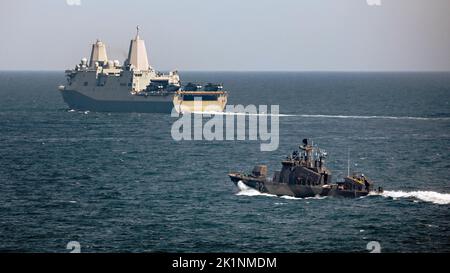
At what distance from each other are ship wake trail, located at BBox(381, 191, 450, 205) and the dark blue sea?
11 cm

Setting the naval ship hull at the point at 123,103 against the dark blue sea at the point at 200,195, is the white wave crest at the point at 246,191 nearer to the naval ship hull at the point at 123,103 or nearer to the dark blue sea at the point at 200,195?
the dark blue sea at the point at 200,195

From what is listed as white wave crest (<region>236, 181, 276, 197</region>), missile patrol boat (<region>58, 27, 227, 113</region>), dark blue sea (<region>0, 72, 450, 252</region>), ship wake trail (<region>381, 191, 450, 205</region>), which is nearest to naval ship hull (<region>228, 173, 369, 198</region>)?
white wave crest (<region>236, 181, 276, 197</region>)

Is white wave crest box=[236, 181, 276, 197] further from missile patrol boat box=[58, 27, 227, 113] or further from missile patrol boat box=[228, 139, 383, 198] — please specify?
missile patrol boat box=[58, 27, 227, 113]

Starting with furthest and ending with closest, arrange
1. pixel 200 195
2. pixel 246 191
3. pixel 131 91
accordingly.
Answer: pixel 131 91 < pixel 246 191 < pixel 200 195

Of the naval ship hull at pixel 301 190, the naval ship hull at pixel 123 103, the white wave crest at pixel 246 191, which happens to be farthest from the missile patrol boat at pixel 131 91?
the naval ship hull at pixel 301 190

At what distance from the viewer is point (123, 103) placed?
16638 centimetres

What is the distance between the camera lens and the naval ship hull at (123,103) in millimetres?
163875

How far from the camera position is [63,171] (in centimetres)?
9219

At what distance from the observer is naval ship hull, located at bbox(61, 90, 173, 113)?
164 m

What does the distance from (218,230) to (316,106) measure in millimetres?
136468

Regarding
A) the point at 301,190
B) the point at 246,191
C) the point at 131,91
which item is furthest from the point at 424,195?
the point at 131,91

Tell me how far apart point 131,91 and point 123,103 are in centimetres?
307

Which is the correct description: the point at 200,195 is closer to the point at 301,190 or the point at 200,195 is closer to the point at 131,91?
the point at 301,190

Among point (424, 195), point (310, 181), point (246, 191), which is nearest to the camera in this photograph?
point (310, 181)
